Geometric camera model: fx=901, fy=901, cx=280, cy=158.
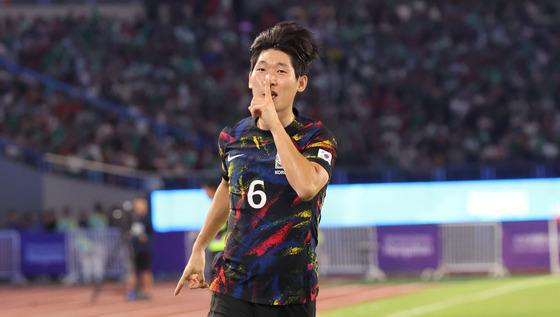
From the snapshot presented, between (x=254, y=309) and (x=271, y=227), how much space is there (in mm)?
380

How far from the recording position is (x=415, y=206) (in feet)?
67.5

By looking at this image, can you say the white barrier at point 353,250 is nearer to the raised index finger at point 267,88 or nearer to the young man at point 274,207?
the young man at point 274,207

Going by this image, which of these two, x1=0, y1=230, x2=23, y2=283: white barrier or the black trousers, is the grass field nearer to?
the black trousers

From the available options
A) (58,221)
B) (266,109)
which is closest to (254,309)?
(266,109)

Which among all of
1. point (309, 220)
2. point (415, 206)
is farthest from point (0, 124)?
point (309, 220)

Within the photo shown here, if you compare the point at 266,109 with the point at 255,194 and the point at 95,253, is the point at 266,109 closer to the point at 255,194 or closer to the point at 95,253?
the point at 255,194

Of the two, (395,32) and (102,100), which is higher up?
(395,32)

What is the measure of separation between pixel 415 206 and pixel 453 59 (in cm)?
855

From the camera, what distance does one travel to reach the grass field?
41.9 feet

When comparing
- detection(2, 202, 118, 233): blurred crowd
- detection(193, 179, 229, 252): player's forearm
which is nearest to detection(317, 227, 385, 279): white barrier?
detection(2, 202, 118, 233): blurred crowd

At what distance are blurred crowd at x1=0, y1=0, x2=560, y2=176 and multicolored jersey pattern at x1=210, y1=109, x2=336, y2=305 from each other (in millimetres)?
19601

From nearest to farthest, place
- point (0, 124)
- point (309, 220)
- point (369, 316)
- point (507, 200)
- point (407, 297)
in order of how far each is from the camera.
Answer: point (309, 220) → point (369, 316) → point (407, 297) → point (507, 200) → point (0, 124)

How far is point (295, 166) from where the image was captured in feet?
12.1

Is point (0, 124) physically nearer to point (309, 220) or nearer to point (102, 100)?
point (102, 100)
